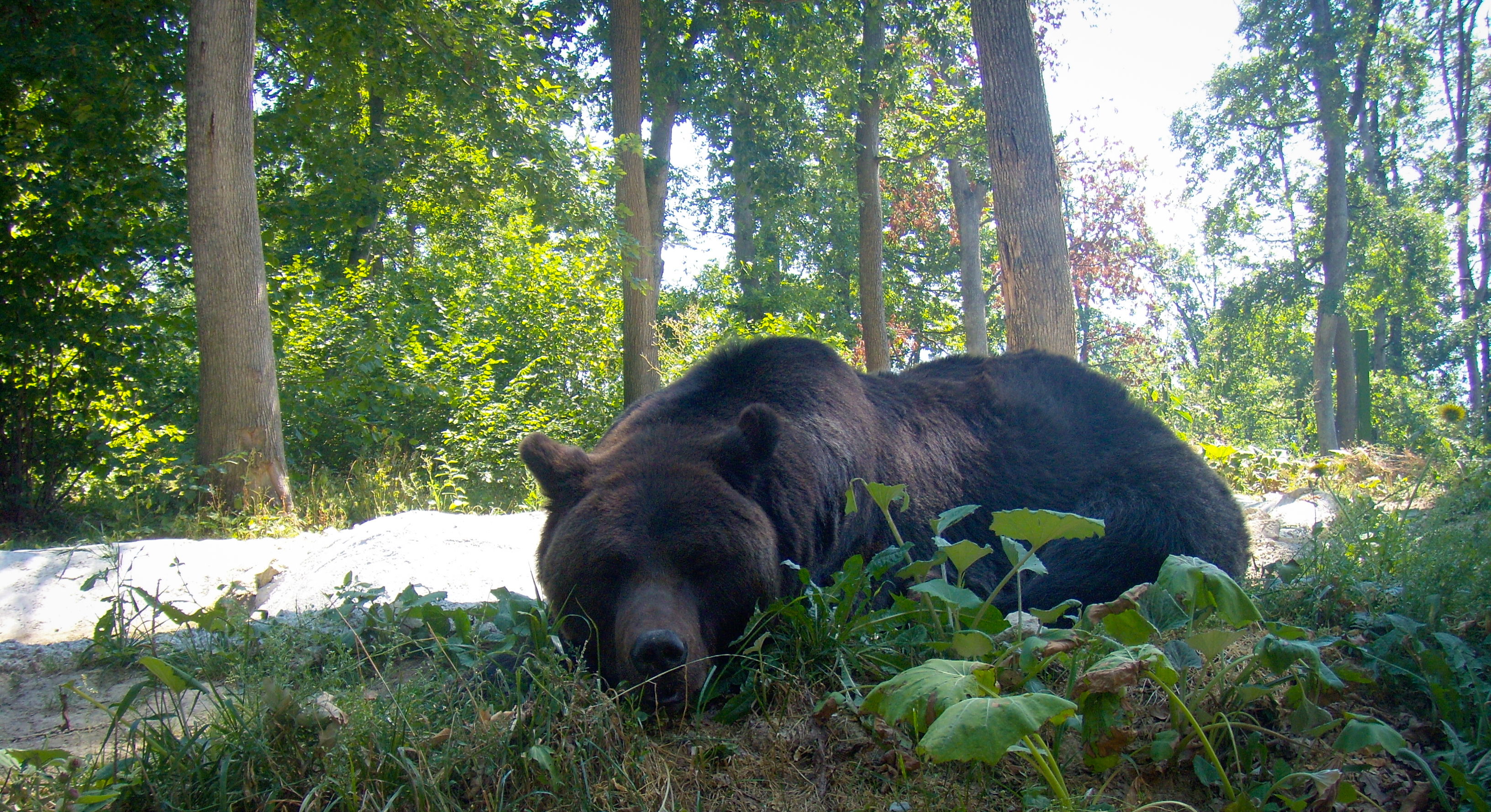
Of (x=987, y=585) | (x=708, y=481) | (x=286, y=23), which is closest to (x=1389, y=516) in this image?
(x=987, y=585)

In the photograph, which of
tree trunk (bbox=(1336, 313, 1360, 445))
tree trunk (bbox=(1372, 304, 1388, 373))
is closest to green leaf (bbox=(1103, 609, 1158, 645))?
tree trunk (bbox=(1336, 313, 1360, 445))

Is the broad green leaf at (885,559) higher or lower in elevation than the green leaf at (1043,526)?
lower

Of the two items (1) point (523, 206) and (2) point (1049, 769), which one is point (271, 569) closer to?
(2) point (1049, 769)

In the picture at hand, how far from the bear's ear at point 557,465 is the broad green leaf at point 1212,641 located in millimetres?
2218

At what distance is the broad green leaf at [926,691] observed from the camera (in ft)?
6.25

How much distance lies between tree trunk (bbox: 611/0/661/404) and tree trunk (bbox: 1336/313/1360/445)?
18600 millimetres

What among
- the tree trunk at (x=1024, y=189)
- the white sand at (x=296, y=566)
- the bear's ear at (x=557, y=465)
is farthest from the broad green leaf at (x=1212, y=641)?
the tree trunk at (x=1024, y=189)

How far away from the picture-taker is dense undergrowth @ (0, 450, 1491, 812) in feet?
6.86

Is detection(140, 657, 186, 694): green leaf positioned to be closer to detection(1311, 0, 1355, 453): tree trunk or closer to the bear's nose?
the bear's nose

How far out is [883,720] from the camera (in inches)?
95.6

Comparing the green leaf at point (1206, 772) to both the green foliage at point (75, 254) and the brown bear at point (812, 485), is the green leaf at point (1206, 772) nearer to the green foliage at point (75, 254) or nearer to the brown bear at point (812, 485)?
the brown bear at point (812, 485)

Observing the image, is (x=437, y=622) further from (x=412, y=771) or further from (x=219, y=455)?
(x=219, y=455)

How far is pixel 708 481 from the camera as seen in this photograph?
326 centimetres

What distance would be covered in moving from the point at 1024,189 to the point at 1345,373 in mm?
19495
